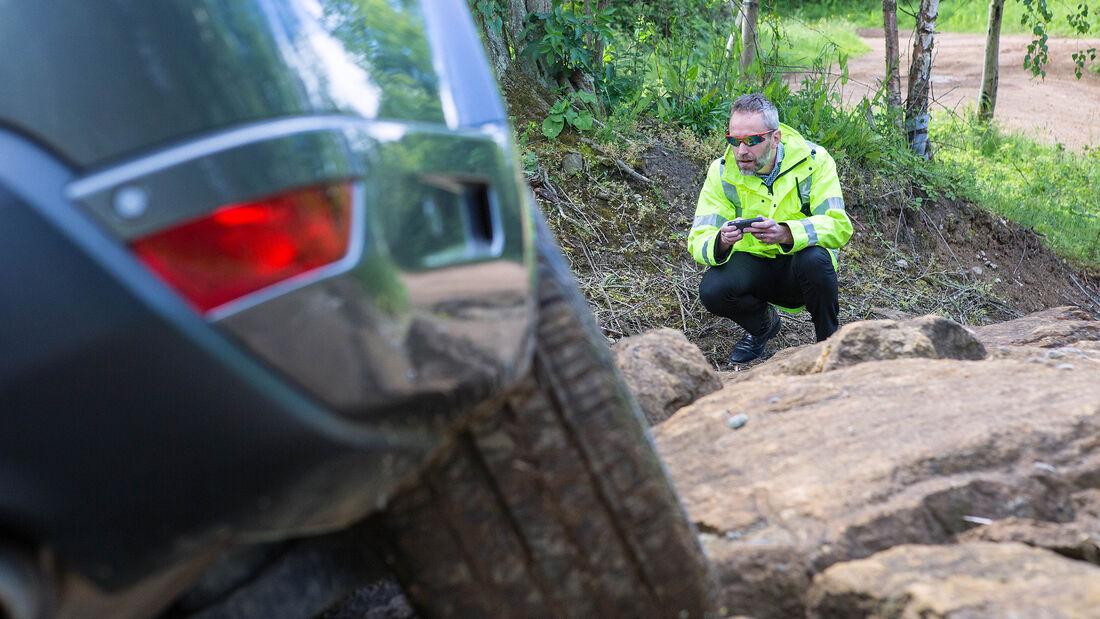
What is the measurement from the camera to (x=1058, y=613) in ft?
4.77

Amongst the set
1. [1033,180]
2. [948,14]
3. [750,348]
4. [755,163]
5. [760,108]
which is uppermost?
[760,108]

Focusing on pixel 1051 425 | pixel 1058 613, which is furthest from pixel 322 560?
pixel 1051 425

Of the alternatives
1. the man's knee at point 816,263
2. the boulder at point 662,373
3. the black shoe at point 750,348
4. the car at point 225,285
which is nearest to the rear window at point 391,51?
the car at point 225,285

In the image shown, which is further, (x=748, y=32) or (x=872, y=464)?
(x=748, y=32)

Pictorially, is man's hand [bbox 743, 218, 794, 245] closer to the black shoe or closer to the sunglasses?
the sunglasses

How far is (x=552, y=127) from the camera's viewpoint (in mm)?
5758

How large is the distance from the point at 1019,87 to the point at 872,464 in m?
15.0

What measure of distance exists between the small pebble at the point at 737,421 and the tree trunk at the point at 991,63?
332 inches

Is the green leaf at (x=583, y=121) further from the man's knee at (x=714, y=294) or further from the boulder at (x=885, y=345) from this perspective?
the boulder at (x=885, y=345)

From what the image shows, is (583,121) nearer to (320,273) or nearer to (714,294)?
(714,294)

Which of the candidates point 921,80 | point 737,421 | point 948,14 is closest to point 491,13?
point 737,421

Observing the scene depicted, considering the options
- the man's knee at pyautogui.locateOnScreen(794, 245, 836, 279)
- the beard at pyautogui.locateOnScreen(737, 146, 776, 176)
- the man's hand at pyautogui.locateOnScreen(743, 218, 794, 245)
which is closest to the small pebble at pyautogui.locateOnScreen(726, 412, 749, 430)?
the man's hand at pyautogui.locateOnScreen(743, 218, 794, 245)

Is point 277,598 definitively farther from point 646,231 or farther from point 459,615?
point 646,231

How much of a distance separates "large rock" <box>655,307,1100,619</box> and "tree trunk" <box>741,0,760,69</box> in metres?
4.88
